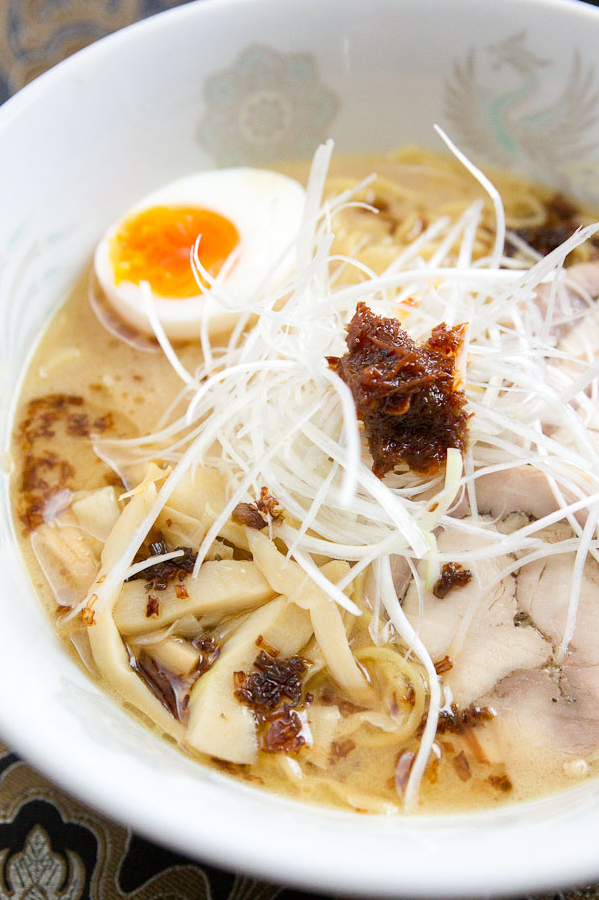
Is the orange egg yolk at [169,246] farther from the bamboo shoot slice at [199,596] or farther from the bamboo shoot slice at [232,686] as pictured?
the bamboo shoot slice at [232,686]

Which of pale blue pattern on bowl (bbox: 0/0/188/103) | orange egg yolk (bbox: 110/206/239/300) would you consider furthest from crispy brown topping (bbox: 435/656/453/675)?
pale blue pattern on bowl (bbox: 0/0/188/103)

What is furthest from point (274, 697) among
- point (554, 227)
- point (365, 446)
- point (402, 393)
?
point (554, 227)

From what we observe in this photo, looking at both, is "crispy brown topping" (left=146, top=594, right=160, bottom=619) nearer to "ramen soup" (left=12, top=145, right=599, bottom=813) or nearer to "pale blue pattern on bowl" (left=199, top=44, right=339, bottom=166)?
"ramen soup" (left=12, top=145, right=599, bottom=813)

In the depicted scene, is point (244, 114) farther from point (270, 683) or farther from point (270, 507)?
point (270, 683)

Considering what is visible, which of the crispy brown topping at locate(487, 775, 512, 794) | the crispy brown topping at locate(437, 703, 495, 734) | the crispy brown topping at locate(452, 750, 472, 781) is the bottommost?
the crispy brown topping at locate(487, 775, 512, 794)

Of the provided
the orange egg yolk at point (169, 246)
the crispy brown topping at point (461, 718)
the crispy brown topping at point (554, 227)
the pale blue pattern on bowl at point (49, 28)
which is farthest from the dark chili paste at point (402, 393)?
the pale blue pattern on bowl at point (49, 28)
